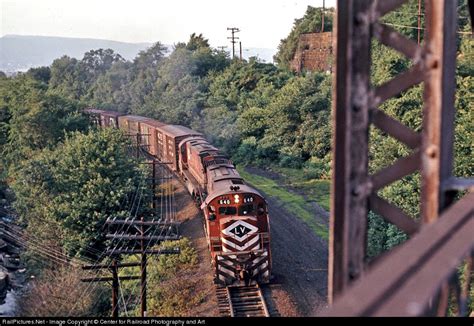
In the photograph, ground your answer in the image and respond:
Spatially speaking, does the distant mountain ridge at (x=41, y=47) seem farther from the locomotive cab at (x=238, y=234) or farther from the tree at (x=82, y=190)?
the locomotive cab at (x=238, y=234)

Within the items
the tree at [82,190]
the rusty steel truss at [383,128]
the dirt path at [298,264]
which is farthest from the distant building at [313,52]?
the rusty steel truss at [383,128]

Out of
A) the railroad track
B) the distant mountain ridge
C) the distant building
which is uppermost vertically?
the distant mountain ridge

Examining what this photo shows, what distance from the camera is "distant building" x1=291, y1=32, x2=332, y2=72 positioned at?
42.7 metres

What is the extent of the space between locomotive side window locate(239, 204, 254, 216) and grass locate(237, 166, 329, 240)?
185 inches

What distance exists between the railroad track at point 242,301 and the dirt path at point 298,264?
15.2 inches

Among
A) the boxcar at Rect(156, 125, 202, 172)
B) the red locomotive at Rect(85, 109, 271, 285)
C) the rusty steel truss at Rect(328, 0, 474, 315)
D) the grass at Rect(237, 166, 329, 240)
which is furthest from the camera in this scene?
the boxcar at Rect(156, 125, 202, 172)

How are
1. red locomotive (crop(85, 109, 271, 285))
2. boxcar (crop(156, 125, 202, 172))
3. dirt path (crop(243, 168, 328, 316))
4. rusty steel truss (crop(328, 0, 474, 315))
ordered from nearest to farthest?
1. rusty steel truss (crop(328, 0, 474, 315))
2. dirt path (crop(243, 168, 328, 316))
3. red locomotive (crop(85, 109, 271, 285))
4. boxcar (crop(156, 125, 202, 172))

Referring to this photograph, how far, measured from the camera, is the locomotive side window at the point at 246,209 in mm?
11953

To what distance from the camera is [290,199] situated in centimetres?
2080

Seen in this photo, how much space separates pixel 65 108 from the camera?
Answer: 30844 millimetres

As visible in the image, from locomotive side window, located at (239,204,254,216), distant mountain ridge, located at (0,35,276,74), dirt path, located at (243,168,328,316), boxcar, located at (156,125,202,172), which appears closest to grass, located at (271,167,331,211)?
dirt path, located at (243,168,328,316)

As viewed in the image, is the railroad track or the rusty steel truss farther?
the railroad track

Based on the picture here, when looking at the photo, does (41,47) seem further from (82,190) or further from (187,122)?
(82,190)

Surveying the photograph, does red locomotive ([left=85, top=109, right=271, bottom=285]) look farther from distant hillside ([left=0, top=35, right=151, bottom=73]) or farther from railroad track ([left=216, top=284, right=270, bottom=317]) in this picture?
distant hillside ([left=0, top=35, right=151, bottom=73])
